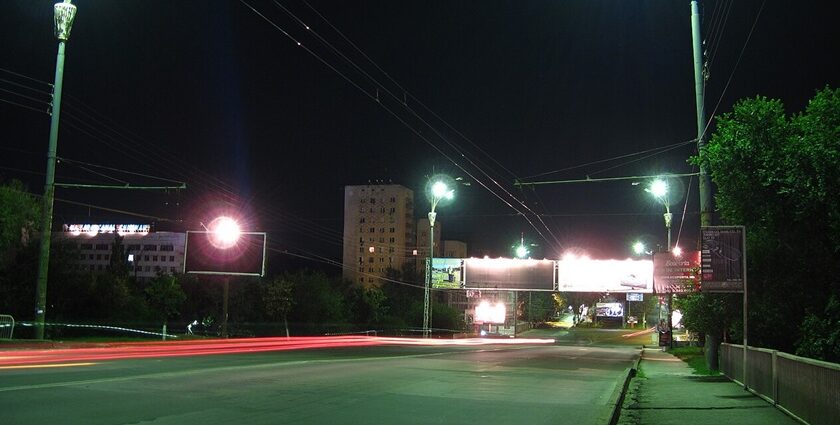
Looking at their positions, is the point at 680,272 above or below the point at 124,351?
above

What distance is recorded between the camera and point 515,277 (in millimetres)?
61750

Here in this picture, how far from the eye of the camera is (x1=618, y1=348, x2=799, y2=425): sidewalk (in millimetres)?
11156

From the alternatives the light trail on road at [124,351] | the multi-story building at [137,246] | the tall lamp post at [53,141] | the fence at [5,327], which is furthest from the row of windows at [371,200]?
the tall lamp post at [53,141]

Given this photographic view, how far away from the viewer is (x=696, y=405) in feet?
43.2

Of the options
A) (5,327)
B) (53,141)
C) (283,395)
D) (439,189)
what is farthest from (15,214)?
(283,395)

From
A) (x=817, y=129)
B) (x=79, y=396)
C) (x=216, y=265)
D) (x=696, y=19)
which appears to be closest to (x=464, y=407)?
(x=79, y=396)

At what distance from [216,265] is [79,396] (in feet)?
111

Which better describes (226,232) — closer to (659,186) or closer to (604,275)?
(659,186)

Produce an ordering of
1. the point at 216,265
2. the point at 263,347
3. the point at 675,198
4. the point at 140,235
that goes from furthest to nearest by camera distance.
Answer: the point at 140,235
the point at 216,265
the point at 675,198
the point at 263,347

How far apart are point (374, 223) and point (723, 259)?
434 feet

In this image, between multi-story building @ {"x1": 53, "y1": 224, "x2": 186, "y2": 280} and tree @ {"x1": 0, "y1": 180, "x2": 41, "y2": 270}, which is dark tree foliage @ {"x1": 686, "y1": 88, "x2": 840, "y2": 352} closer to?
tree @ {"x1": 0, "y1": 180, "x2": 41, "y2": 270}

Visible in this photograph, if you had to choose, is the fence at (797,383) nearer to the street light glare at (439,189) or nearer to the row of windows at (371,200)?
the street light glare at (439,189)

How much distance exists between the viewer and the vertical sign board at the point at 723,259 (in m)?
16.9

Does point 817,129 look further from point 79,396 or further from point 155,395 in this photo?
point 79,396
